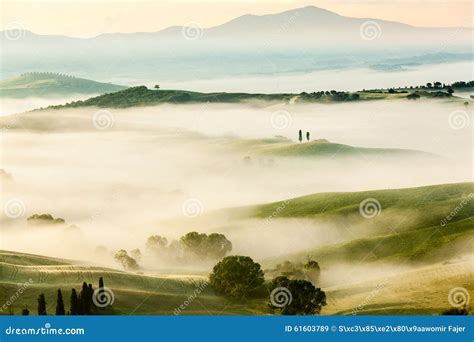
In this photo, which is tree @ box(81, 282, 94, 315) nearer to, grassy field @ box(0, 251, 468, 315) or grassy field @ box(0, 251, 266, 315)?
grassy field @ box(0, 251, 468, 315)

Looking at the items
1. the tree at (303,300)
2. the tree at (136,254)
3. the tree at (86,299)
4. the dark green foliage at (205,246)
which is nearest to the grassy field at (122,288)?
the tree at (86,299)

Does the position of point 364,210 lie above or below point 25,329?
above

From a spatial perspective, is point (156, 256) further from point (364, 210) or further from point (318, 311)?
point (318, 311)

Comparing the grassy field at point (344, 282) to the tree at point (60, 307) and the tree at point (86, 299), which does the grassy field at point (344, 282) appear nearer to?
the tree at point (86, 299)

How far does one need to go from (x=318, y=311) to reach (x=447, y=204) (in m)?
91.9

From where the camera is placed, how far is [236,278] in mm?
114062

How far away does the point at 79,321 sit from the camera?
241 ft

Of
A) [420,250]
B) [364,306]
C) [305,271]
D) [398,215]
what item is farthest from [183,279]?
[398,215]

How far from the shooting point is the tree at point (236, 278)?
112875 millimetres

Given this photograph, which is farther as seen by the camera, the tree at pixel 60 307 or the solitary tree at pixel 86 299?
the solitary tree at pixel 86 299

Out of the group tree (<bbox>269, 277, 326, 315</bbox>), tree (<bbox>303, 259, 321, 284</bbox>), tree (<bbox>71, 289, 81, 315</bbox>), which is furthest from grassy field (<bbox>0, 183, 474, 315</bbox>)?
tree (<bbox>303, 259, 321, 284</bbox>)

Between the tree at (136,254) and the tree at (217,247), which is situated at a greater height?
the tree at (136,254)

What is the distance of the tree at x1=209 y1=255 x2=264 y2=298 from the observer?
370ft

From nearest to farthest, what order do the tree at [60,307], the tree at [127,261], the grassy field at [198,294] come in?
the tree at [60,307] → the grassy field at [198,294] → the tree at [127,261]
